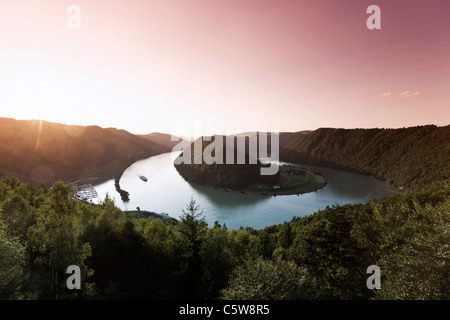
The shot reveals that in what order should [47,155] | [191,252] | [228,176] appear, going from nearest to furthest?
1. [191,252]
2. [228,176]
3. [47,155]

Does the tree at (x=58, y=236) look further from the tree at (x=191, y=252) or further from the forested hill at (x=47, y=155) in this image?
the forested hill at (x=47, y=155)


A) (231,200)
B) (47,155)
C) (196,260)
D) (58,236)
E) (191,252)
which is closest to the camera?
(58,236)

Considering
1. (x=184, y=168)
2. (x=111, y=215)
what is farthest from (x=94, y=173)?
(x=111, y=215)

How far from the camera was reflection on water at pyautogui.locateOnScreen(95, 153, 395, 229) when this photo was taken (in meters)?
83.4

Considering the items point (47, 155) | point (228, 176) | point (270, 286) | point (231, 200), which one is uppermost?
point (47, 155)

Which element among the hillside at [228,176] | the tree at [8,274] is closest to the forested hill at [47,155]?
the hillside at [228,176]

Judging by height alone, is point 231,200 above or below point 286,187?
below

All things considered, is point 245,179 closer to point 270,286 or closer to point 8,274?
point 270,286

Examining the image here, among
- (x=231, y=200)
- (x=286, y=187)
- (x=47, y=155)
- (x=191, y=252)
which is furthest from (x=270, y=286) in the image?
(x=47, y=155)

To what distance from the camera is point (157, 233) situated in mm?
22078

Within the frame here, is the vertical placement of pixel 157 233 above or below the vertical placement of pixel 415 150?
below

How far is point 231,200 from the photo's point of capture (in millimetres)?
104000
